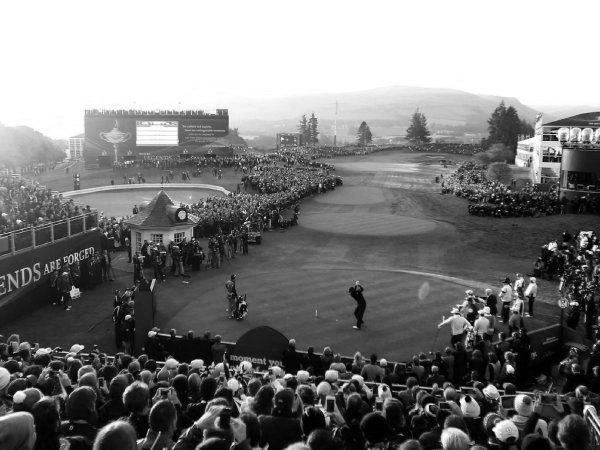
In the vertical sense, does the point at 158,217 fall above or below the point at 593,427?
below

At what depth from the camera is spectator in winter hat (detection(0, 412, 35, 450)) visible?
4688mm

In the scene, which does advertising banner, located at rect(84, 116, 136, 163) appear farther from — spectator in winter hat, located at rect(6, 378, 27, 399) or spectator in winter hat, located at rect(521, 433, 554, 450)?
spectator in winter hat, located at rect(521, 433, 554, 450)

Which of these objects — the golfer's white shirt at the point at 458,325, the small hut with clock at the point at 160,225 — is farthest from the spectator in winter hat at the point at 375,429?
the small hut with clock at the point at 160,225

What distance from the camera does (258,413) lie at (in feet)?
21.5

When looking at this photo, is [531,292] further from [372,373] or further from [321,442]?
[321,442]

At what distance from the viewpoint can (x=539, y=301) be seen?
2225cm

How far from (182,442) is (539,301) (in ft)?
65.4

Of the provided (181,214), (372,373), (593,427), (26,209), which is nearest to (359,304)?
(372,373)

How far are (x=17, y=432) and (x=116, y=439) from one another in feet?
3.47

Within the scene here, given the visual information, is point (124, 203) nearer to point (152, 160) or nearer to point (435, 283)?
point (152, 160)

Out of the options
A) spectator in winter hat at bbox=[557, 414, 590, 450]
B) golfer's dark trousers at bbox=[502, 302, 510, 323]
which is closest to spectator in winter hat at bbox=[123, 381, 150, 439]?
spectator in winter hat at bbox=[557, 414, 590, 450]

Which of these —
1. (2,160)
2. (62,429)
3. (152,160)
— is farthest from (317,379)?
(2,160)

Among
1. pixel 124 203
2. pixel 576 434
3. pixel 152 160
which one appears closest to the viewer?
pixel 576 434

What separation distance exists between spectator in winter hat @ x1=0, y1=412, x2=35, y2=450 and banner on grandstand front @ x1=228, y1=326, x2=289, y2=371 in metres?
8.42
